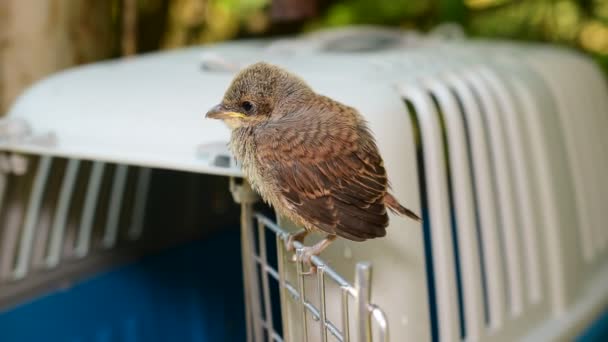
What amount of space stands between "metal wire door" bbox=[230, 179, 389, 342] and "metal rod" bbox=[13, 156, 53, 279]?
410mm

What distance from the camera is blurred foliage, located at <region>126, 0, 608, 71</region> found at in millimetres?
1526

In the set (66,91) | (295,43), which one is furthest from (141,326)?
(295,43)

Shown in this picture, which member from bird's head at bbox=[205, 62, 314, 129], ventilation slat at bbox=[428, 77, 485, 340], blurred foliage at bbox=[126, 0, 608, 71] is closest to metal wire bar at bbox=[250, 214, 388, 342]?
bird's head at bbox=[205, 62, 314, 129]

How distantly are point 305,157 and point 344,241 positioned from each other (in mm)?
133

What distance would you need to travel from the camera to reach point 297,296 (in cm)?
67

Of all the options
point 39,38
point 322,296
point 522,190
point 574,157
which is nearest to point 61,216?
point 39,38

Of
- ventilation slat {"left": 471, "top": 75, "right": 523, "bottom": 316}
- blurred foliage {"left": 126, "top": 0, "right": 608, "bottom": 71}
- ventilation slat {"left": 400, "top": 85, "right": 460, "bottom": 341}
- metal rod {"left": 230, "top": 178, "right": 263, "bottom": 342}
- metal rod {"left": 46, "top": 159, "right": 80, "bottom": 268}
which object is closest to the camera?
metal rod {"left": 230, "top": 178, "right": 263, "bottom": 342}

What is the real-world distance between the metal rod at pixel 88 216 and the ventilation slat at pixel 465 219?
25.9 inches

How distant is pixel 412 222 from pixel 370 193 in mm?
207

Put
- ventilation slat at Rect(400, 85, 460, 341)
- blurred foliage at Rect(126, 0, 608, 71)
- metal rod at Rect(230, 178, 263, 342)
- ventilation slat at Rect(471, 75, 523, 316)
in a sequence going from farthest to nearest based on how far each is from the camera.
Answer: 1. blurred foliage at Rect(126, 0, 608, 71)
2. ventilation slat at Rect(471, 75, 523, 316)
3. ventilation slat at Rect(400, 85, 460, 341)
4. metal rod at Rect(230, 178, 263, 342)

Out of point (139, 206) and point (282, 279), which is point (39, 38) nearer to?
point (139, 206)

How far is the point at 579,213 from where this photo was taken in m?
1.13

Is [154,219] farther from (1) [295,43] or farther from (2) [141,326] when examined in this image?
(1) [295,43]

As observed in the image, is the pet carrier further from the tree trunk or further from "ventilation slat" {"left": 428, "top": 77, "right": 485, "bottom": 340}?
the tree trunk
